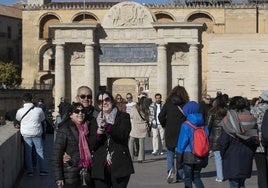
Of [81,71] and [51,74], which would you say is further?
[51,74]

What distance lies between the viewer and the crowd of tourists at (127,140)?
8.41 m

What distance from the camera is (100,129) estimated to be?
8281 millimetres

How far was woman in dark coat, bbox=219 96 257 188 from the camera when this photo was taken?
34.2 feet

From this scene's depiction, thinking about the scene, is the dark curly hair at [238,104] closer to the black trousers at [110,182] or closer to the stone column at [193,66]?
the black trousers at [110,182]

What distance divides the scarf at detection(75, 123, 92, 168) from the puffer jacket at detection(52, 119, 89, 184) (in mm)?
39

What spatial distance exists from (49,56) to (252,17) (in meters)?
23.9

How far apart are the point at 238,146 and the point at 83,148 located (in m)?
3.01

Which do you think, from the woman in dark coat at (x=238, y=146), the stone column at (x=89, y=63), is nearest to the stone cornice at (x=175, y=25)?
the stone column at (x=89, y=63)

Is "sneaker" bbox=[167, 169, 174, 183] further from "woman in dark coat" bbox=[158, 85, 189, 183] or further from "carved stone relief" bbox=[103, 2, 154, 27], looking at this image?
"carved stone relief" bbox=[103, 2, 154, 27]

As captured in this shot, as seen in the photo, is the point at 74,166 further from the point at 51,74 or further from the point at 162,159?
the point at 51,74

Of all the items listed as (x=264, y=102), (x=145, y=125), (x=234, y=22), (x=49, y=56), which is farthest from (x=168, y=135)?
(x=49, y=56)

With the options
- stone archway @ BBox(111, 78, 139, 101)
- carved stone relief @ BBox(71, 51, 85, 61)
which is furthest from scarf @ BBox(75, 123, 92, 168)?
stone archway @ BBox(111, 78, 139, 101)

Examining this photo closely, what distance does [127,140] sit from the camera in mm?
8797

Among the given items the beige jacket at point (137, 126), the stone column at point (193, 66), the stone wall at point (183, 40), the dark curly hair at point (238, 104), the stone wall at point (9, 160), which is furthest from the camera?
the stone wall at point (183, 40)
